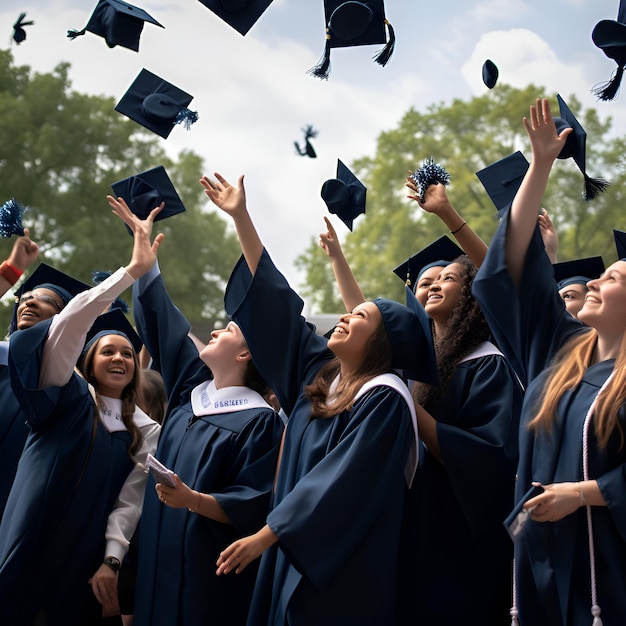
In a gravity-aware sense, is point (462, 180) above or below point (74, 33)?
above

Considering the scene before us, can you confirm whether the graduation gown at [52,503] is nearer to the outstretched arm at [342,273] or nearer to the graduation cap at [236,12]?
the outstretched arm at [342,273]

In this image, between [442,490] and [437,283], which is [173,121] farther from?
[442,490]

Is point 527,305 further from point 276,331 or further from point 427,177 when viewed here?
point 276,331

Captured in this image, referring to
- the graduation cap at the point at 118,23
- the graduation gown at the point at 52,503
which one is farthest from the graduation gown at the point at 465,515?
the graduation cap at the point at 118,23

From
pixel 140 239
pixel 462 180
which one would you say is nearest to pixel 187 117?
pixel 140 239

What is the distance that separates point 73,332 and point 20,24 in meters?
1.91

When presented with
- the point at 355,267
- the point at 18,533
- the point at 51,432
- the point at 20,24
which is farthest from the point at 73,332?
the point at 355,267

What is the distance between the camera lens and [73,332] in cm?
427

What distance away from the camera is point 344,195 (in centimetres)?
500

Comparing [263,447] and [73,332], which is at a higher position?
[73,332]

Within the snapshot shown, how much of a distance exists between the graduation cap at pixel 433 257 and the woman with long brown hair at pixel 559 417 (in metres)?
0.99

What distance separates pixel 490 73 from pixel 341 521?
2396 millimetres

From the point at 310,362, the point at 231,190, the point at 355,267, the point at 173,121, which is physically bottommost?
the point at 310,362

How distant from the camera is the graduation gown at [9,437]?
477 centimetres
